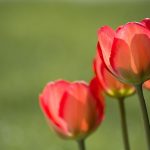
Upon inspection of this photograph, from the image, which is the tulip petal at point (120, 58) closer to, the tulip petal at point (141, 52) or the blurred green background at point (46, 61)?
the tulip petal at point (141, 52)

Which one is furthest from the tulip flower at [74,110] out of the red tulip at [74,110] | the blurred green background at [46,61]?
the blurred green background at [46,61]

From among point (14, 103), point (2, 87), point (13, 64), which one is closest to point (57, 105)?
point (14, 103)

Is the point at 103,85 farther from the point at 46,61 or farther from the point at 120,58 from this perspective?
the point at 46,61

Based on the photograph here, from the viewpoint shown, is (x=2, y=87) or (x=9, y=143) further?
(x=2, y=87)

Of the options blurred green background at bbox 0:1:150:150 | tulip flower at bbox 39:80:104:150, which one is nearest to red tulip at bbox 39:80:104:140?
tulip flower at bbox 39:80:104:150

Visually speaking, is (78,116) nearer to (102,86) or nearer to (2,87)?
(102,86)

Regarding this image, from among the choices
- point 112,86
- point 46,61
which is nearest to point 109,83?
point 112,86
